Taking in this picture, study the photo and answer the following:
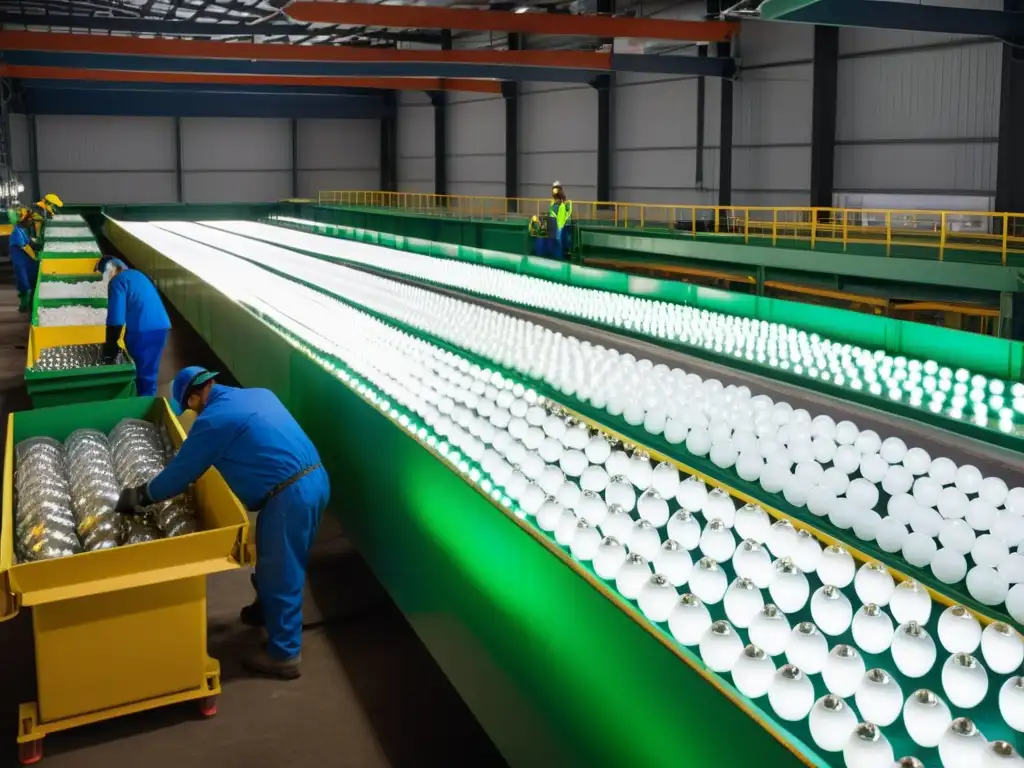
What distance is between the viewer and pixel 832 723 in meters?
1.76

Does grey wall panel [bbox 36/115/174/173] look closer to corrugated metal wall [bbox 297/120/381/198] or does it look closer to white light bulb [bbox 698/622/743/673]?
corrugated metal wall [bbox 297/120/381/198]

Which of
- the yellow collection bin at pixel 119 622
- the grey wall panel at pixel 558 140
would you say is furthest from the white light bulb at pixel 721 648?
the grey wall panel at pixel 558 140

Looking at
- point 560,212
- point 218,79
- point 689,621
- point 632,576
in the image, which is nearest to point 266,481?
point 632,576

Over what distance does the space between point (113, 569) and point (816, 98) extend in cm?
1581

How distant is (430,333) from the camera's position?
5348mm

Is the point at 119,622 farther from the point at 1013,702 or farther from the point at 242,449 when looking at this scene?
the point at 1013,702

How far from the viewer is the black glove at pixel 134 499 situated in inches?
143

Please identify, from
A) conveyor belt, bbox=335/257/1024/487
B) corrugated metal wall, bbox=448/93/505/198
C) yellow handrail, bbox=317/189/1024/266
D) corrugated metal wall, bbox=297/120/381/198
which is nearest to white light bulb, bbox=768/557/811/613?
conveyor belt, bbox=335/257/1024/487

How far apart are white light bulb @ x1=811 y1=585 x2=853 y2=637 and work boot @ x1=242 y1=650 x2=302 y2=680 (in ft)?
8.18

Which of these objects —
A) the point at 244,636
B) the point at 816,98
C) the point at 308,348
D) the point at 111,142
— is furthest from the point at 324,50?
the point at 244,636

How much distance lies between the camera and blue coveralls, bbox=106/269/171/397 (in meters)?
6.64

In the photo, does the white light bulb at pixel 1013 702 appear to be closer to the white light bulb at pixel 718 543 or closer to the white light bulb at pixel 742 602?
the white light bulb at pixel 742 602

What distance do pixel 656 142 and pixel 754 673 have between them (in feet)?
66.8

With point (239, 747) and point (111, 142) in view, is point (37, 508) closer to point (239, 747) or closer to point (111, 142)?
point (239, 747)
